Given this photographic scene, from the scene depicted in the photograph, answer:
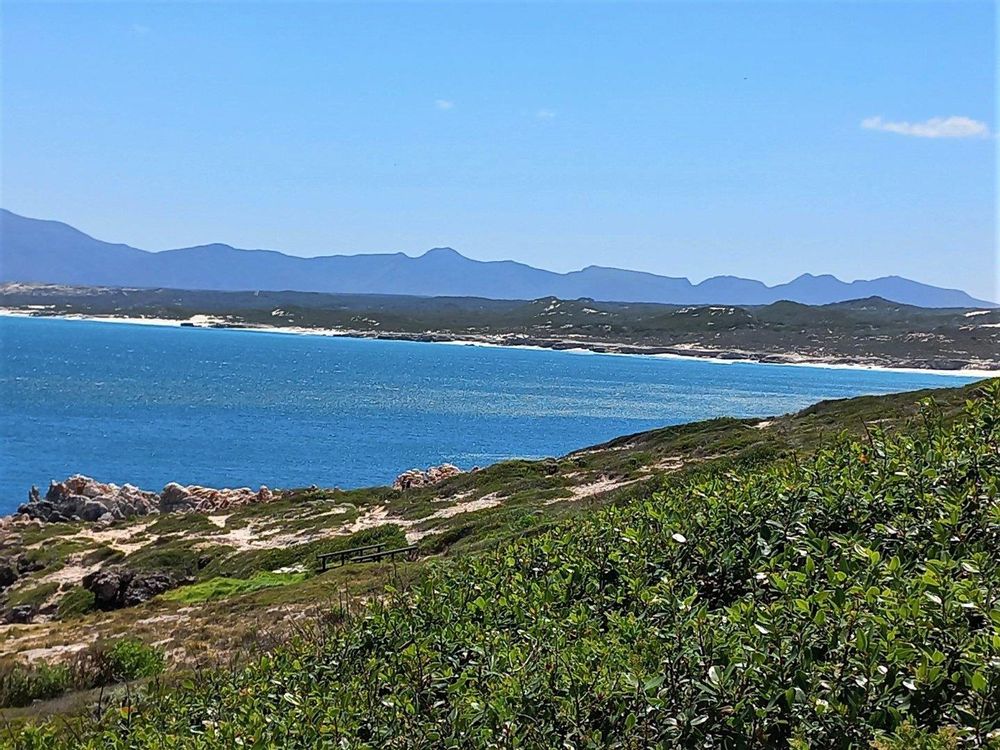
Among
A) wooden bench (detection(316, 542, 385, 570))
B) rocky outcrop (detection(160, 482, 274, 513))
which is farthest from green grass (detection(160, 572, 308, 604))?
rocky outcrop (detection(160, 482, 274, 513))

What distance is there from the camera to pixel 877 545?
5469mm

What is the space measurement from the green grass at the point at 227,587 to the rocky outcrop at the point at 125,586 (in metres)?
1.60

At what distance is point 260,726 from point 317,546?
25.6 metres

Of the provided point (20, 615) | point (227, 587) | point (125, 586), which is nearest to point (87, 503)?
point (20, 615)

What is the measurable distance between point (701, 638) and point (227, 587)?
23470 mm

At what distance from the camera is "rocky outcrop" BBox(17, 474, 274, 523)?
47062 millimetres

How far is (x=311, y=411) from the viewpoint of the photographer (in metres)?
106

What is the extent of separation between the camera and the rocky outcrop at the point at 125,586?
27797 mm

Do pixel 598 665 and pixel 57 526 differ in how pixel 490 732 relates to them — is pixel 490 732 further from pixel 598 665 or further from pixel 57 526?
pixel 57 526

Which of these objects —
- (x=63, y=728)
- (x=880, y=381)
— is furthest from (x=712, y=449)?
(x=880, y=381)

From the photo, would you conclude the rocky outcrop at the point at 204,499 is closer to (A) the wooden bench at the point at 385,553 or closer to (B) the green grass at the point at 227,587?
(B) the green grass at the point at 227,587

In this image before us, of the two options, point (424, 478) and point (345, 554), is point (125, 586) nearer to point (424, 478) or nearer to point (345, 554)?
point (345, 554)

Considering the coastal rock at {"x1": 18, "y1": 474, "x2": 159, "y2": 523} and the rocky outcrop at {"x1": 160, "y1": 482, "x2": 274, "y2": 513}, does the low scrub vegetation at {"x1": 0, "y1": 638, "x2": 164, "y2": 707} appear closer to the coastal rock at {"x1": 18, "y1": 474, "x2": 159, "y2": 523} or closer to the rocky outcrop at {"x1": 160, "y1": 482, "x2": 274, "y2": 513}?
the rocky outcrop at {"x1": 160, "y1": 482, "x2": 274, "y2": 513}

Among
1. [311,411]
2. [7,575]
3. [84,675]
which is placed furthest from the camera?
[311,411]
